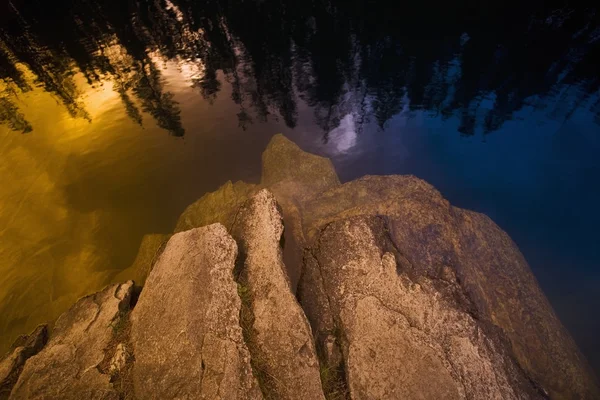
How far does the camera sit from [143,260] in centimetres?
899

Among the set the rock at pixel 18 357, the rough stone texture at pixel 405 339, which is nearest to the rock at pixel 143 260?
the rock at pixel 18 357

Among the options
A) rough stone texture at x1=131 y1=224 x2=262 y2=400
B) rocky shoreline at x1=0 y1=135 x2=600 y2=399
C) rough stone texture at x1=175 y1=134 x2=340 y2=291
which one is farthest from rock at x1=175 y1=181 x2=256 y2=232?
rough stone texture at x1=131 y1=224 x2=262 y2=400

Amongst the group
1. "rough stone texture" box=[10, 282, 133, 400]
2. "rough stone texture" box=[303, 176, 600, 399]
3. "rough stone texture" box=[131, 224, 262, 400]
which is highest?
"rough stone texture" box=[131, 224, 262, 400]

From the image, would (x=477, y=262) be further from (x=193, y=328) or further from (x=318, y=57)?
(x=318, y=57)

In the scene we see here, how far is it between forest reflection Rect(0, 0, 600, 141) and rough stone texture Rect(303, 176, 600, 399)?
8.13 meters

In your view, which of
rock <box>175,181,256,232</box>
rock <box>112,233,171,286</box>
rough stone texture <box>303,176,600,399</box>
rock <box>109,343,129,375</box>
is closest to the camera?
rock <box>109,343,129,375</box>

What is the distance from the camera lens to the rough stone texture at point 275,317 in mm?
4820

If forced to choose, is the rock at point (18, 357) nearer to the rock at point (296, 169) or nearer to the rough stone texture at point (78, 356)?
the rough stone texture at point (78, 356)

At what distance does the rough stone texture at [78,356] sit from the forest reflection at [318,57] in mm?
10473

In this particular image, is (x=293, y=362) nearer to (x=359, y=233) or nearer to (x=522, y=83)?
(x=359, y=233)

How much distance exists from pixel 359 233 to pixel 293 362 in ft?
10.2

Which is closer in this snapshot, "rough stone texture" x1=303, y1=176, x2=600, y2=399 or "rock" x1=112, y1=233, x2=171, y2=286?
"rough stone texture" x1=303, y1=176, x2=600, y2=399

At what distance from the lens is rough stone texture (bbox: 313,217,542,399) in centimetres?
482

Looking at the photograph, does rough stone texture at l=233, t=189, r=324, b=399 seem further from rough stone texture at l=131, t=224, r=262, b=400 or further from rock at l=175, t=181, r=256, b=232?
rock at l=175, t=181, r=256, b=232
